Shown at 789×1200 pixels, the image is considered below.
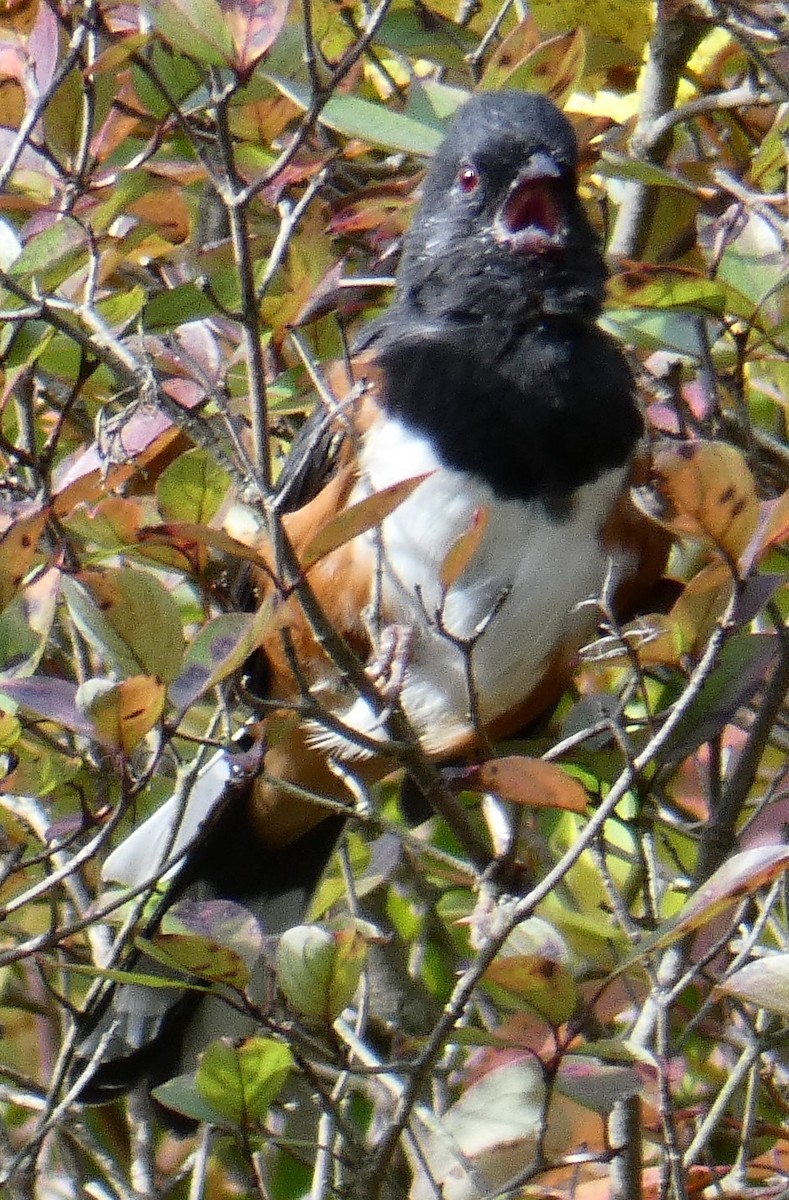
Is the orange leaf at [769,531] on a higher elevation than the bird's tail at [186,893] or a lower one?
higher

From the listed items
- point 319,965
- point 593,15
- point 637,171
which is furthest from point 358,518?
point 593,15

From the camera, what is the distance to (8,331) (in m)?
1.83

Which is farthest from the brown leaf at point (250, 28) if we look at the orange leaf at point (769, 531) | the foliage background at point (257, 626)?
the orange leaf at point (769, 531)

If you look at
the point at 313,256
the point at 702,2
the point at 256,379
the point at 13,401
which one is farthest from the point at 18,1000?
the point at 702,2

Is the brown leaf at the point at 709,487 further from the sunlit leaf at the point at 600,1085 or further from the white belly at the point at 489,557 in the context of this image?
the white belly at the point at 489,557

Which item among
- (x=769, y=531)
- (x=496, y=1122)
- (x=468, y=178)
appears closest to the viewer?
(x=769, y=531)

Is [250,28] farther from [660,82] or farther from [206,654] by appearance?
[660,82]

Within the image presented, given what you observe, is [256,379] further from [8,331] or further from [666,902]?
[666,902]

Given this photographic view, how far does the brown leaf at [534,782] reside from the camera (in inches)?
56.2

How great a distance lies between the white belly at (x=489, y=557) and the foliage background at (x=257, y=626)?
0.49 feet

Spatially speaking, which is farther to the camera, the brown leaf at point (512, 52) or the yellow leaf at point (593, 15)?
the yellow leaf at point (593, 15)

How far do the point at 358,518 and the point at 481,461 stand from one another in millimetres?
822

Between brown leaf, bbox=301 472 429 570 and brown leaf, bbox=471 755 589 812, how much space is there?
315mm

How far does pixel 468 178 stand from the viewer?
Answer: 2.14m
